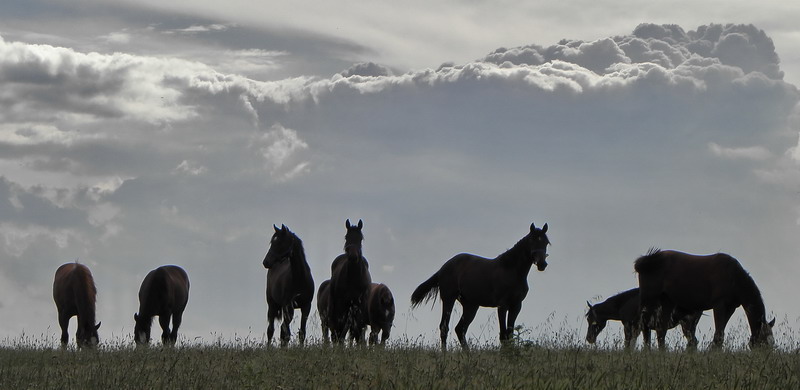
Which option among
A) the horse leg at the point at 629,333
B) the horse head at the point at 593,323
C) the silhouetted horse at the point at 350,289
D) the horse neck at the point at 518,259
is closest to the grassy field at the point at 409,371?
the horse leg at the point at 629,333

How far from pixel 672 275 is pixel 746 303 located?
5.19 ft

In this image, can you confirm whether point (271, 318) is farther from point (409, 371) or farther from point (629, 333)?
point (409, 371)

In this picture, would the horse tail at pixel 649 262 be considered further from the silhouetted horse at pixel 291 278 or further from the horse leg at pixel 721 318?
the silhouetted horse at pixel 291 278

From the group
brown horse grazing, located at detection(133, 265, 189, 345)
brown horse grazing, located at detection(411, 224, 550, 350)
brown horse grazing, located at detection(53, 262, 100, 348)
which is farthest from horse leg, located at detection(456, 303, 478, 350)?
brown horse grazing, located at detection(53, 262, 100, 348)

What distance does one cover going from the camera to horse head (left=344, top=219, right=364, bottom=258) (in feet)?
55.2

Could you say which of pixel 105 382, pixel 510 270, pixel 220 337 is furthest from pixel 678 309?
pixel 105 382

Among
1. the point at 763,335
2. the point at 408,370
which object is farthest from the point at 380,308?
the point at 408,370

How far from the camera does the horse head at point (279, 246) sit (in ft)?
58.2

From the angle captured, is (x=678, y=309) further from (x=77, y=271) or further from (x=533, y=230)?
(x=77, y=271)

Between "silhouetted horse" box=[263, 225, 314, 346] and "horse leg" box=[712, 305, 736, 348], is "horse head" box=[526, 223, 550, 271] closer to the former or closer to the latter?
"horse leg" box=[712, 305, 736, 348]

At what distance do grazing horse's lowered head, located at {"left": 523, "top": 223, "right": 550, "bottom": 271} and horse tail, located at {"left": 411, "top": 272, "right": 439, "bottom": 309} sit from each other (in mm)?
3221

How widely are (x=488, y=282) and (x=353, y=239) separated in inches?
132

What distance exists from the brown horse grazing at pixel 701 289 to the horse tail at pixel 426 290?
4445 mm

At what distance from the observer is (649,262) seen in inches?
737
